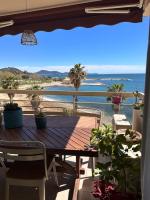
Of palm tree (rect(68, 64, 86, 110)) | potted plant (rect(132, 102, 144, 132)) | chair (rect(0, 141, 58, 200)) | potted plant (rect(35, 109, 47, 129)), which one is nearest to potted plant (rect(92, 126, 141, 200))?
chair (rect(0, 141, 58, 200))

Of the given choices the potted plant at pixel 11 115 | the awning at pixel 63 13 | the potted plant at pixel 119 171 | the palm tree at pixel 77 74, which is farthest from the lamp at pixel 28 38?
the palm tree at pixel 77 74

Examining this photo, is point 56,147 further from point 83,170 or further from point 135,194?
point 83,170

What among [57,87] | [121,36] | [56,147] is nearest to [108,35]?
[121,36]

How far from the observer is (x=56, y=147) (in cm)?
236

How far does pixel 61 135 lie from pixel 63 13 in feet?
6.12

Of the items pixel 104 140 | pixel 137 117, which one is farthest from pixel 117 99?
pixel 104 140

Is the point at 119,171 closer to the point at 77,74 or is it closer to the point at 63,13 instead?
the point at 63,13

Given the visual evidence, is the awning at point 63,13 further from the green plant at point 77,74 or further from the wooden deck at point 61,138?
the green plant at point 77,74

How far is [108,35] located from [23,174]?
3933 centimetres

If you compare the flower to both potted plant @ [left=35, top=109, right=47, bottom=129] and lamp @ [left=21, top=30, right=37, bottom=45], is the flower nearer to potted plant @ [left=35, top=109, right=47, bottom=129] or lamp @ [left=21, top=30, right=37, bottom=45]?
potted plant @ [left=35, top=109, right=47, bottom=129]

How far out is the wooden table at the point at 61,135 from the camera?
7.66 ft

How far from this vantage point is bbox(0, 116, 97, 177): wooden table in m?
2.34

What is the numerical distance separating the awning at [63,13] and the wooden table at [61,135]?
4.54 feet

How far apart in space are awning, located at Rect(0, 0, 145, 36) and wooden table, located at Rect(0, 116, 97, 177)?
4.54 ft
